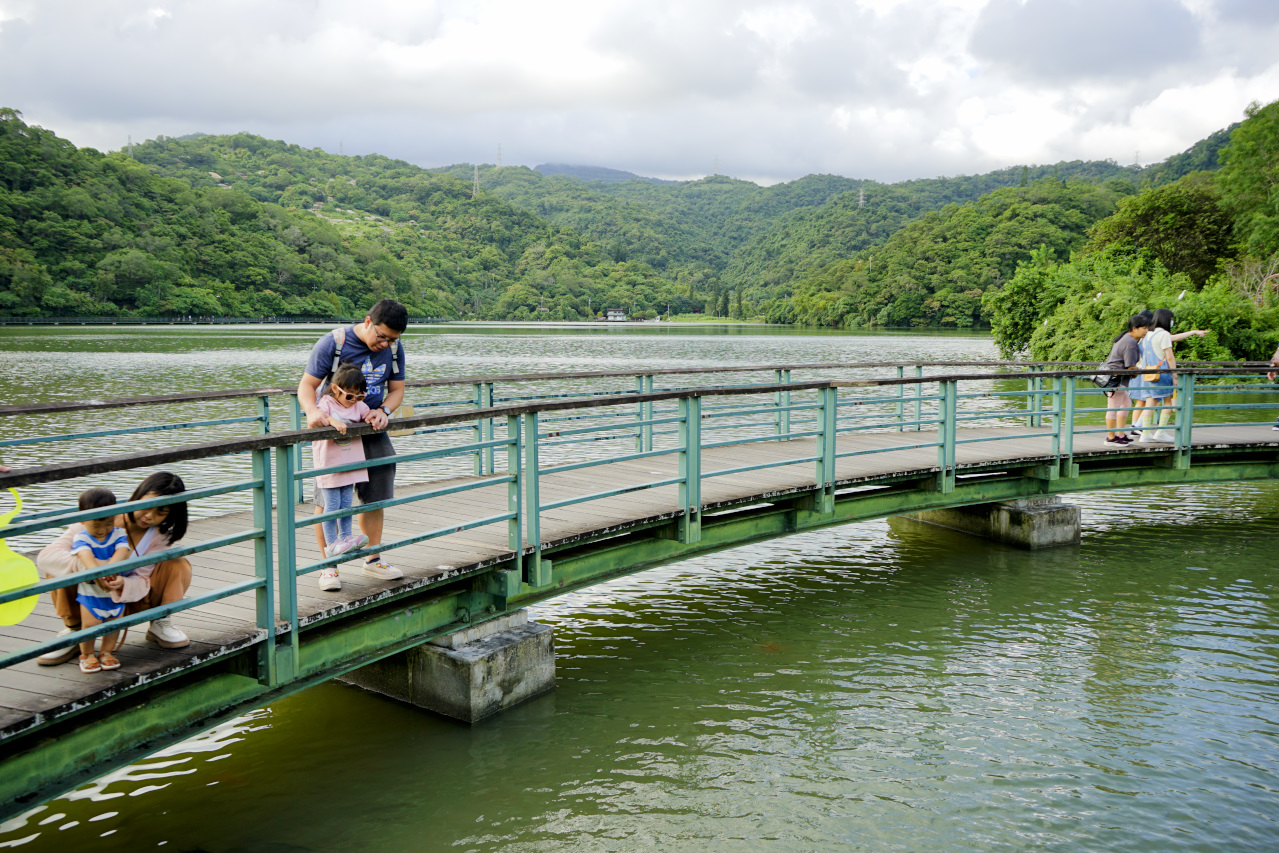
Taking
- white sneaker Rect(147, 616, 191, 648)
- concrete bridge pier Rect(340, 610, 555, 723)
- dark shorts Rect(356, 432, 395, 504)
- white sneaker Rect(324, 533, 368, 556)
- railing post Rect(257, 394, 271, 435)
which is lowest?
concrete bridge pier Rect(340, 610, 555, 723)

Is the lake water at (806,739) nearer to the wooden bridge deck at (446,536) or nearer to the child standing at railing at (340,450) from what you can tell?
the wooden bridge deck at (446,536)

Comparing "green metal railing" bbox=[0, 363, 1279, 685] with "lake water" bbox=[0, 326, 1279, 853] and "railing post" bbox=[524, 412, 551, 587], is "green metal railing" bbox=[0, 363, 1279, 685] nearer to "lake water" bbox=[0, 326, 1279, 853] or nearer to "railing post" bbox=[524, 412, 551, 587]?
"railing post" bbox=[524, 412, 551, 587]

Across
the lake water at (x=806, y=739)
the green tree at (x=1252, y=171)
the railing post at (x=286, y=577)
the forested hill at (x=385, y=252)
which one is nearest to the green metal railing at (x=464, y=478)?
the railing post at (x=286, y=577)

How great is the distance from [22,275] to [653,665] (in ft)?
342

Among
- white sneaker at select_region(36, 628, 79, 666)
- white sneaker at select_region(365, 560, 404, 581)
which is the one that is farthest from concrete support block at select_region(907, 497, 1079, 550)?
white sneaker at select_region(36, 628, 79, 666)

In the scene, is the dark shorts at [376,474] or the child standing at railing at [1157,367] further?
the child standing at railing at [1157,367]

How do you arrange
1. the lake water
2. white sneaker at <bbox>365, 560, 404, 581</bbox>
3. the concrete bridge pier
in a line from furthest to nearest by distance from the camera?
the concrete bridge pier
white sneaker at <bbox>365, 560, 404, 581</bbox>
the lake water

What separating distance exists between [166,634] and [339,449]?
1423 millimetres

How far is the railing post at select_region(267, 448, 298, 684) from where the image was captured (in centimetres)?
500

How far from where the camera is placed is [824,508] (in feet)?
29.7

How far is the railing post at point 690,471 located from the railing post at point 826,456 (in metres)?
1.61

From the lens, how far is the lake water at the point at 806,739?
5.32m

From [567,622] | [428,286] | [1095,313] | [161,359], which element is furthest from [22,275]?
[567,622]

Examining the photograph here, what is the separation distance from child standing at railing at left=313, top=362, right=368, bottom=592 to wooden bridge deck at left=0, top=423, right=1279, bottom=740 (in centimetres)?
26
